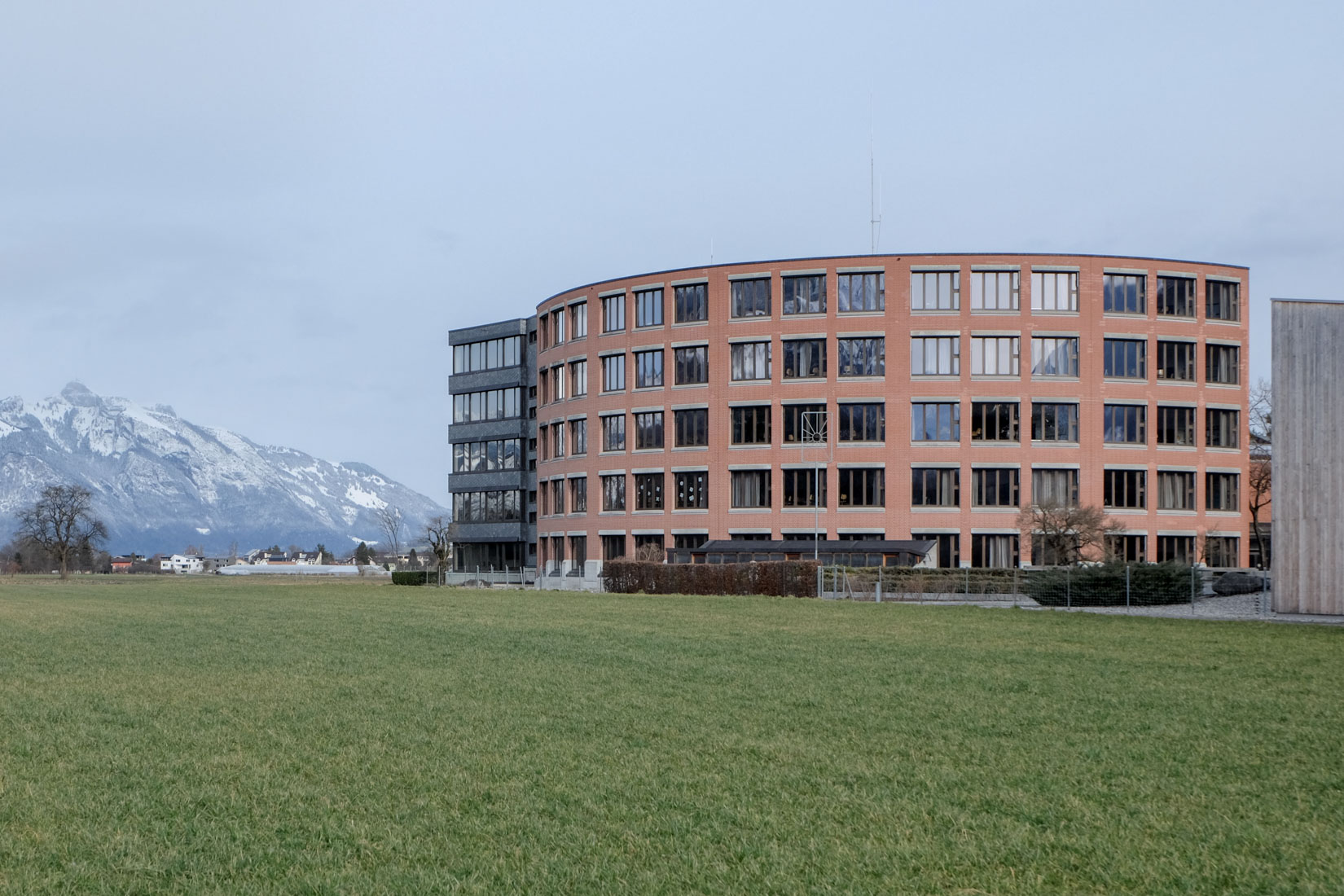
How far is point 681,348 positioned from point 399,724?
2816 inches

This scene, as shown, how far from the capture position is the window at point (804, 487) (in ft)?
263

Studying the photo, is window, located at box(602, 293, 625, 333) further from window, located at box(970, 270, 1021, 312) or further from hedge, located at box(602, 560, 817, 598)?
hedge, located at box(602, 560, 817, 598)

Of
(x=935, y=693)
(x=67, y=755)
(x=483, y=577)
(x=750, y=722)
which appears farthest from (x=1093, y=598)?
(x=483, y=577)

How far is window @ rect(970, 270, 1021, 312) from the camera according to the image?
258 feet

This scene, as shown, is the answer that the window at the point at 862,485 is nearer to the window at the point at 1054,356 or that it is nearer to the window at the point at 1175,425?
the window at the point at 1054,356

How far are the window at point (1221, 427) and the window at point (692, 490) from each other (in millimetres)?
31717

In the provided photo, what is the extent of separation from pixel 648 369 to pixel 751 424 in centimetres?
867

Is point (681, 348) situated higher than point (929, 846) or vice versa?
point (681, 348)

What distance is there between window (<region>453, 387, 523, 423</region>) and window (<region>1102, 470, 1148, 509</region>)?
49.0 metres

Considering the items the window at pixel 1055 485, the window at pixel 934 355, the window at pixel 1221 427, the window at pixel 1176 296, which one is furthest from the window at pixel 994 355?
the window at pixel 1221 427

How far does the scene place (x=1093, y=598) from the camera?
151ft

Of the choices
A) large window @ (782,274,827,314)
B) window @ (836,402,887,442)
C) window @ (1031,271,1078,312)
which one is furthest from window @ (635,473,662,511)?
window @ (1031,271,1078,312)

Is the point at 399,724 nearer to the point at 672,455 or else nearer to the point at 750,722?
the point at 750,722

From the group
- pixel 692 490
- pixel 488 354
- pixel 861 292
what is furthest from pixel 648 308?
pixel 488 354
